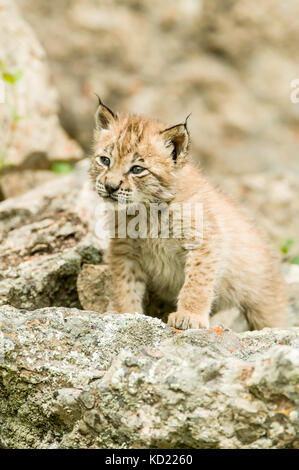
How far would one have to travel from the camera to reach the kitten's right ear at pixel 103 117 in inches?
194

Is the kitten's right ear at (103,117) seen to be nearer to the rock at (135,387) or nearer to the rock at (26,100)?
the rock at (135,387)

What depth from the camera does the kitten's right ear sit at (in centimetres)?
492

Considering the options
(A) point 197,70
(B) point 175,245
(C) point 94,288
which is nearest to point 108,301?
(C) point 94,288

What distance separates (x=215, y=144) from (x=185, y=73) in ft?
3.85

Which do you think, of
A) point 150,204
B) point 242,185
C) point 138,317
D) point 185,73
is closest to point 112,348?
point 138,317

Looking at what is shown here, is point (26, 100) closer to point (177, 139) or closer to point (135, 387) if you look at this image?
point (177, 139)

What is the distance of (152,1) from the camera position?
30.0 ft

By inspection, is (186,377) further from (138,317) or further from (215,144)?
(215,144)

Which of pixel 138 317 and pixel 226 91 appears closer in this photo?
pixel 138 317

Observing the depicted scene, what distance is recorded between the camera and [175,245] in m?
4.73

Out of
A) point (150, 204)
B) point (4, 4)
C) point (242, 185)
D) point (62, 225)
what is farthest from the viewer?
point (242, 185)

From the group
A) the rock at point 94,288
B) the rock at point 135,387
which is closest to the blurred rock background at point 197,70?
the rock at point 94,288

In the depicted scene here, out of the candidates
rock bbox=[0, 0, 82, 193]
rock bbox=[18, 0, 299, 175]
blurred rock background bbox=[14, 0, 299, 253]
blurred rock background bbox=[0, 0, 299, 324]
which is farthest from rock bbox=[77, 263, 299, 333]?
rock bbox=[18, 0, 299, 175]

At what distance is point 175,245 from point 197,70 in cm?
515
